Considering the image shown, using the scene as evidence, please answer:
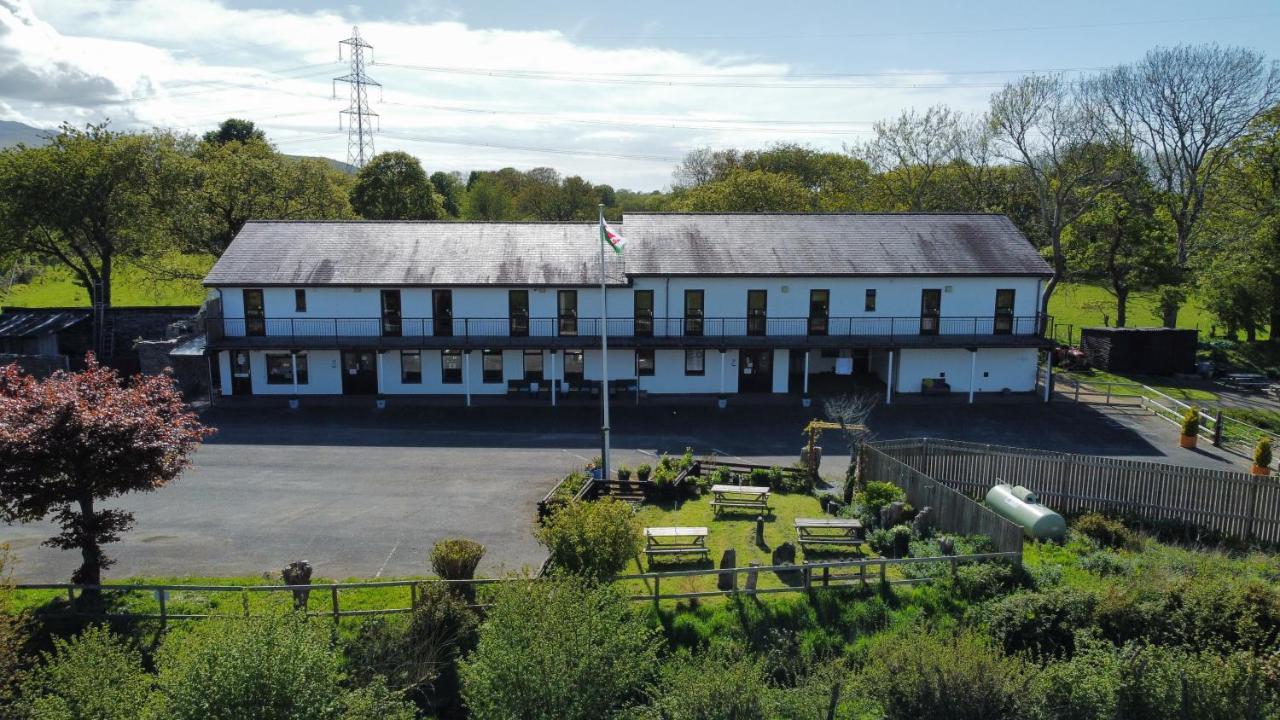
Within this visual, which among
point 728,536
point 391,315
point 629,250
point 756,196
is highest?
point 756,196

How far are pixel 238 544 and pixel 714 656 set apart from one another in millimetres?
10877

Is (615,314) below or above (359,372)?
above

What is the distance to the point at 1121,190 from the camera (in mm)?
42219

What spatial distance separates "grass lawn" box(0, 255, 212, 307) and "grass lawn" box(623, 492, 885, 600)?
34.2 metres

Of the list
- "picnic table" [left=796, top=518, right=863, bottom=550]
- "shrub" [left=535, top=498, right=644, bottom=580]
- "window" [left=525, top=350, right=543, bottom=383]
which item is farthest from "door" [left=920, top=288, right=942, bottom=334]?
"shrub" [left=535, top=498, right=644, bottom=580]

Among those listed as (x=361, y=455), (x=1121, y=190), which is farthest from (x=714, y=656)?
(x=1121, y=190)

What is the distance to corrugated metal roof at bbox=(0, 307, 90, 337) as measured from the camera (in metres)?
33.0

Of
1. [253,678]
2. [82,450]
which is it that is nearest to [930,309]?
[82,450]

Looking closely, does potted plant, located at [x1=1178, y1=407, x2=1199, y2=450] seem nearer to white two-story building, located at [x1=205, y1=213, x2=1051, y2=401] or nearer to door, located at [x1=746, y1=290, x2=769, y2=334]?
white two-story building, located at [x1=205, y1=213, x2=1051, y2=401]

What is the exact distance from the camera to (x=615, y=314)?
3109 centimetres

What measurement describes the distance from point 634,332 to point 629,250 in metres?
3.35

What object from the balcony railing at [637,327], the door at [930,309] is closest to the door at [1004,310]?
the balcony railing at [637,327]

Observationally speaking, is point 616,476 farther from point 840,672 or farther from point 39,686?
point 39,686

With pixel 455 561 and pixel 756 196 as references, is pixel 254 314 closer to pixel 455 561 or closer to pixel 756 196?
pixel 455 561
